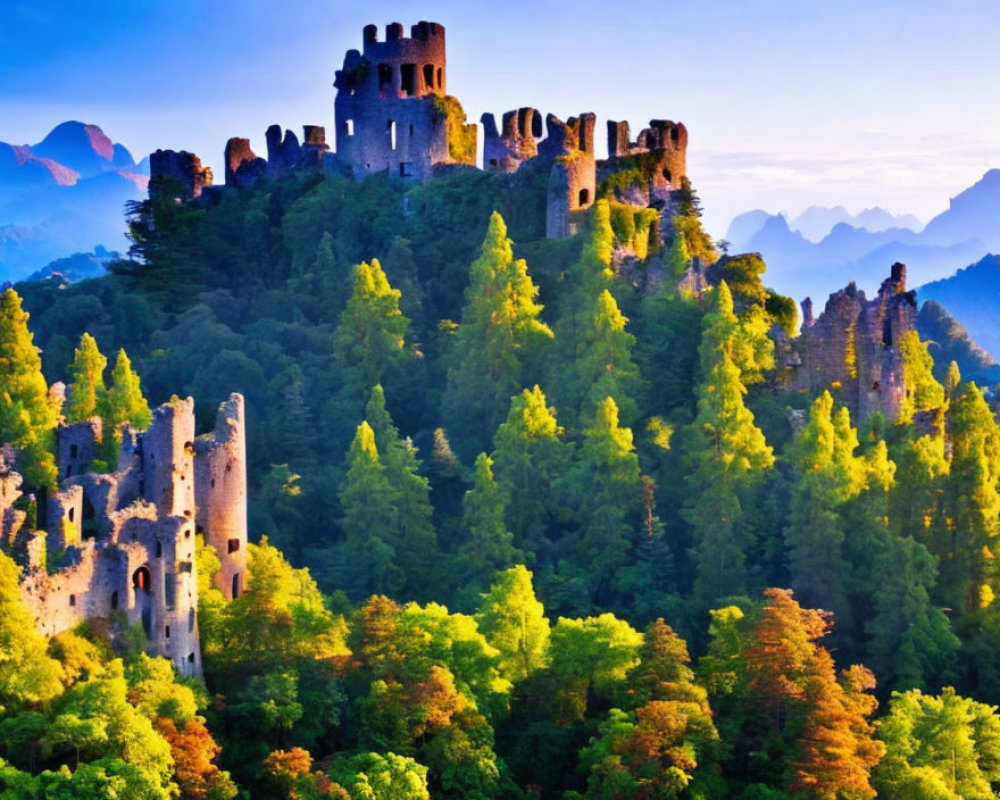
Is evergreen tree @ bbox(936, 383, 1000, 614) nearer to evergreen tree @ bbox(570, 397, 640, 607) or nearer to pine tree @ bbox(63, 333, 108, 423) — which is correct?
evergreen tree @ bbox(570, 397, 640, 607)

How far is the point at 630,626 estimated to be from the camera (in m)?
69.2

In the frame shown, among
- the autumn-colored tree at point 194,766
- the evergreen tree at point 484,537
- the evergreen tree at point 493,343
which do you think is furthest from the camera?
the evergreen tree at point 493,343

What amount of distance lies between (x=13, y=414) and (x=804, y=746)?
86.8ft

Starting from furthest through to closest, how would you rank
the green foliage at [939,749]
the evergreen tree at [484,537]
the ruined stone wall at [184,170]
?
the ruined stone wall at [184,170], the evergreen tree at [484,537], the green foliage at [939,749]

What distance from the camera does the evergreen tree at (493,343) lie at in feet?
260

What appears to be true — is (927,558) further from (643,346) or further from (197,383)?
(197,383)

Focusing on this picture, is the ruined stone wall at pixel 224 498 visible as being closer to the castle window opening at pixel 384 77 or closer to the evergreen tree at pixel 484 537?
the evergreen tree at pixel 484 537

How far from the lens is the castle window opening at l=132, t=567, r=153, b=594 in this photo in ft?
189

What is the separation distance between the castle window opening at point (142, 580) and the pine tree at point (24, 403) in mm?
6965

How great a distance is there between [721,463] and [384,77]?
2650 centimetres

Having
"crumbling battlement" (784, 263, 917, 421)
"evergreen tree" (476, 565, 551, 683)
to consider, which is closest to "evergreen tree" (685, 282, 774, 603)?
"crumbling battlement" (784, 263, 917, 421)

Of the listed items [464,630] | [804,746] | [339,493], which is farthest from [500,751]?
[339,493]

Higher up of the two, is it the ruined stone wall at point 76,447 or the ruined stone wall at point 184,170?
the ruined stone wall at point 184,170

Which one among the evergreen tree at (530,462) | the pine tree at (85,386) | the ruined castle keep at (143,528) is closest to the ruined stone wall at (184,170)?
the pine tree at (85,386)
